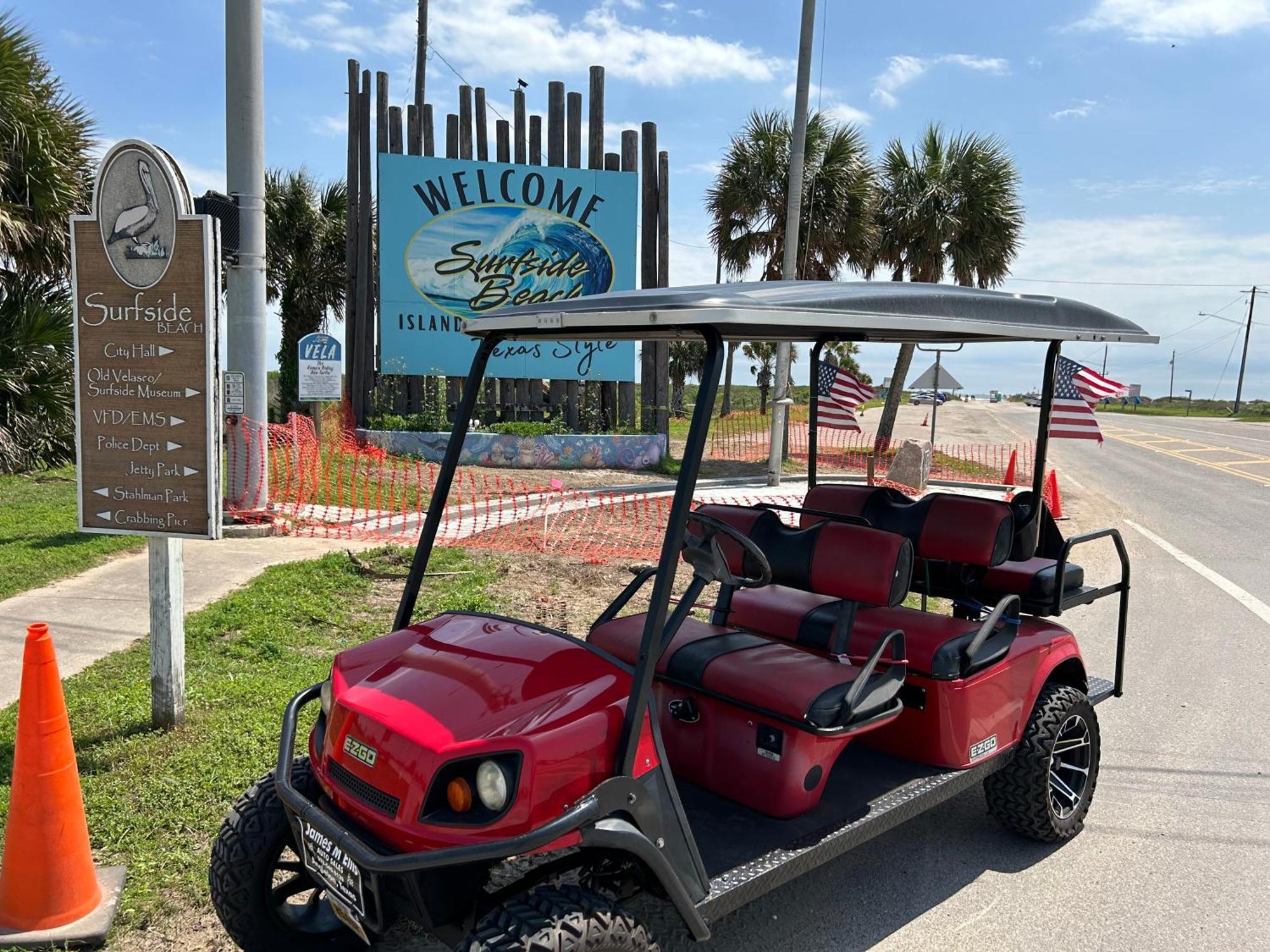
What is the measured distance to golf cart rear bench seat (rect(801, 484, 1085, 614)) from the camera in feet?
13.6

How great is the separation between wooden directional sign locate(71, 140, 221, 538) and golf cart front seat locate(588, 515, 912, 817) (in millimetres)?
2064

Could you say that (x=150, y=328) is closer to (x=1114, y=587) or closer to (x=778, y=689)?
(x=778, y=689)

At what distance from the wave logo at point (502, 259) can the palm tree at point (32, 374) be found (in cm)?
612

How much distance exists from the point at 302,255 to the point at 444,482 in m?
21.5

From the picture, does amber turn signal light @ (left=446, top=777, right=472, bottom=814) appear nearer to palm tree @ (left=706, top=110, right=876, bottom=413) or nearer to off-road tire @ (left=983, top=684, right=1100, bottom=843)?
off-road tire @ (left=983, top=684, right=1100, bottom=843)

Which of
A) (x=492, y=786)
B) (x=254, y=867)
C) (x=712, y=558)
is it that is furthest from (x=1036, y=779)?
(x=254, y=867)

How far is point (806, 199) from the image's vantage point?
66.0 ft

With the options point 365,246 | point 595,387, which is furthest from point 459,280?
point 595,387

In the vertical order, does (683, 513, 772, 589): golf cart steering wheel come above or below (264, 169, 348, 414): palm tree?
below

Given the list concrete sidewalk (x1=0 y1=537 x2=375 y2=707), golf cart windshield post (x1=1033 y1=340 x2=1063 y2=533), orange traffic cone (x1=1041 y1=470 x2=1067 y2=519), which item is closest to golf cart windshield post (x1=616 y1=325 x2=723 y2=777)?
golf cart windshield post (x1=1033 y1=340 x2=1063 y2=533)

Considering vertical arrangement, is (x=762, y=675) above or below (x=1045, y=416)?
below

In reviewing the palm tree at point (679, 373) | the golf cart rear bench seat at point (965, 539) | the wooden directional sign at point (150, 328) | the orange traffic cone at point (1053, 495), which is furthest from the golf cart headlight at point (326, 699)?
the palm tree at point (679, 373)

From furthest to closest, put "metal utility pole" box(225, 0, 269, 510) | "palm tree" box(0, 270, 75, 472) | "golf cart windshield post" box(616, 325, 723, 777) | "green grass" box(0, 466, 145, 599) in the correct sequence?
1. "palm tree" box(0, 270, 75, 472)
2. "metal utility pole" box(225, 0, 269, 510)
3. "green grass" box(0, 466, 145, 599)
4. "golf cart windshield post" box(616, 325, 723, 777)

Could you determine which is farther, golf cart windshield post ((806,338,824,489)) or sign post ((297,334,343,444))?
sign post ((297,334,343,444))
